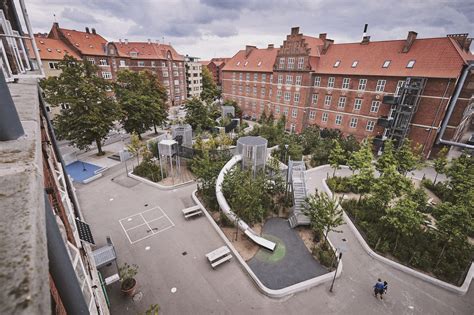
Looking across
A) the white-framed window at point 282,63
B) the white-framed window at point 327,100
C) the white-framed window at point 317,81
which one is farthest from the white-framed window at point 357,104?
the white-framed window at point 282,63

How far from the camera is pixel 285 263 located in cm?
1227

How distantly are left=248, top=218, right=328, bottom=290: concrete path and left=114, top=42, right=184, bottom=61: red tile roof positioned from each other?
46.0 m

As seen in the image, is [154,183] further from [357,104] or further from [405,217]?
[357,104]

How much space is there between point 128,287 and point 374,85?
102 ft

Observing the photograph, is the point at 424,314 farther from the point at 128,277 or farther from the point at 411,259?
the point at 128,277

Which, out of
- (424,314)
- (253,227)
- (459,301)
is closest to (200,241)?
(253,227)

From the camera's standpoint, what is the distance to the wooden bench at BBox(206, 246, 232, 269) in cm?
1177

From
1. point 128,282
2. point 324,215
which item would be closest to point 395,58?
point 324,215

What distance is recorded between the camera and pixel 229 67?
153 ft

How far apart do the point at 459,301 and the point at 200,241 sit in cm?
1288

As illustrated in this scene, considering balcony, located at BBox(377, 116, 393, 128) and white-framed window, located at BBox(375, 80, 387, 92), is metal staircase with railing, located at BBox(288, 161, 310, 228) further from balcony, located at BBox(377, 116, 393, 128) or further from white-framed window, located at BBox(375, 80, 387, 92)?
white-framed window, located at BBox(375, 80, 387, 92)

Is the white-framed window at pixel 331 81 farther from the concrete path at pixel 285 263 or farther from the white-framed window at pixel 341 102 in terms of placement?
the concrete path at pixel 285 263

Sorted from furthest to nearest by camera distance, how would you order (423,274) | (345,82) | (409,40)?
(345,82)
(409,40)
(423,274)

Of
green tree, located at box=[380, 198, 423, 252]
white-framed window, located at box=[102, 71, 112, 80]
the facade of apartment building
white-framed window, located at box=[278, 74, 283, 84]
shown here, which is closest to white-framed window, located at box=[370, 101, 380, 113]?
white-framed window, located at box=[278, 74, 283, 84]
